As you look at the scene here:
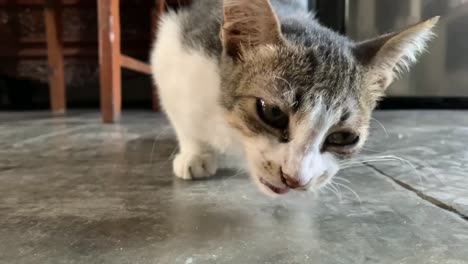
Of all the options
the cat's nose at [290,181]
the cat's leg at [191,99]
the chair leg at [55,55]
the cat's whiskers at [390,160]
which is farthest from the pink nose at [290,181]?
the chair leg at [55,55]

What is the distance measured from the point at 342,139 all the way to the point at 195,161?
0.40 m

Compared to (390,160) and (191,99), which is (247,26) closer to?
(191,99)

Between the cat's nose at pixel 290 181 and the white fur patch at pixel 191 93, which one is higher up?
the white fur patch at pixel 191 93

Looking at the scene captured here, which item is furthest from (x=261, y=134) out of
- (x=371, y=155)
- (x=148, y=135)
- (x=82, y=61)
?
(x=82, y=61)

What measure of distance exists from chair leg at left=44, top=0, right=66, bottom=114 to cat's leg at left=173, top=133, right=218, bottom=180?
1.97 metres

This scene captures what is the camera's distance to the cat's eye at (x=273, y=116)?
990mm

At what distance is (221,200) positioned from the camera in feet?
3.65

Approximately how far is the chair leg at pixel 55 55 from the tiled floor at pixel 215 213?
1489 mm

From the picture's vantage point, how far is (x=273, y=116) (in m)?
1.00

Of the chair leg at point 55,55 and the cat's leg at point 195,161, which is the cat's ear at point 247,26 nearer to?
the cat's leg at point 195,161

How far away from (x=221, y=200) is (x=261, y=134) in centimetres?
18

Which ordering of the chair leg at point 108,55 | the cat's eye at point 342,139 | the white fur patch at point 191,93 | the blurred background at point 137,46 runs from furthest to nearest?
the blurred background at point 137,46 < the chair leg at point 108,55 < the white fur patch at point 191,93 < the cat's eye at point 342,139

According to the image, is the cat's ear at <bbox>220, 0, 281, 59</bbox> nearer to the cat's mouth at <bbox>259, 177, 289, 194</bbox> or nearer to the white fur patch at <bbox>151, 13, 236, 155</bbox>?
the white fur patch at <bbox>151, 13, 236, 155</bbox>

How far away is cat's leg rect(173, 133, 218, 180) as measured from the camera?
1304 mm
